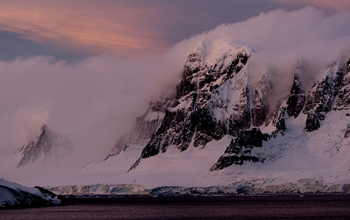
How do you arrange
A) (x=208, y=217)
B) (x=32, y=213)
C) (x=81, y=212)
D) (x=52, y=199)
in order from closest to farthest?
(x=208, y=217) < (x=32, y=213) < (x=81, y=212) < (x=52, y=199)

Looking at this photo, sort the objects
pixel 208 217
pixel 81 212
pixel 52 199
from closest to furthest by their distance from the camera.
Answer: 1. pixel 208 217
2. pixel 81 212
3. pixel 52 199

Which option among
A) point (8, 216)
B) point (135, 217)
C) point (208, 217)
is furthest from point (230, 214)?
point (8, 216)

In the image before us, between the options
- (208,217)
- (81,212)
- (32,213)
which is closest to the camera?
(208,217)

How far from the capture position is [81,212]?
589 ft

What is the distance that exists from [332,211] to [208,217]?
34525mm

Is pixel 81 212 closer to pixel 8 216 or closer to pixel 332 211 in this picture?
pixel 8 216

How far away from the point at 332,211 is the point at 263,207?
2844 cm

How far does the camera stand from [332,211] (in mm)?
163500

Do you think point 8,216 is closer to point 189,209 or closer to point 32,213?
point 32,213

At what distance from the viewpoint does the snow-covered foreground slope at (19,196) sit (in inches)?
6757

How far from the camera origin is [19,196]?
177375 millimetres

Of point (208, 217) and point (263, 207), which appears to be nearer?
point (208, 217)

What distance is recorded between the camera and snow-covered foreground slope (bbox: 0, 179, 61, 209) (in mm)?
171625

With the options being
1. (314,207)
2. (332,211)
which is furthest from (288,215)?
(314,207)
